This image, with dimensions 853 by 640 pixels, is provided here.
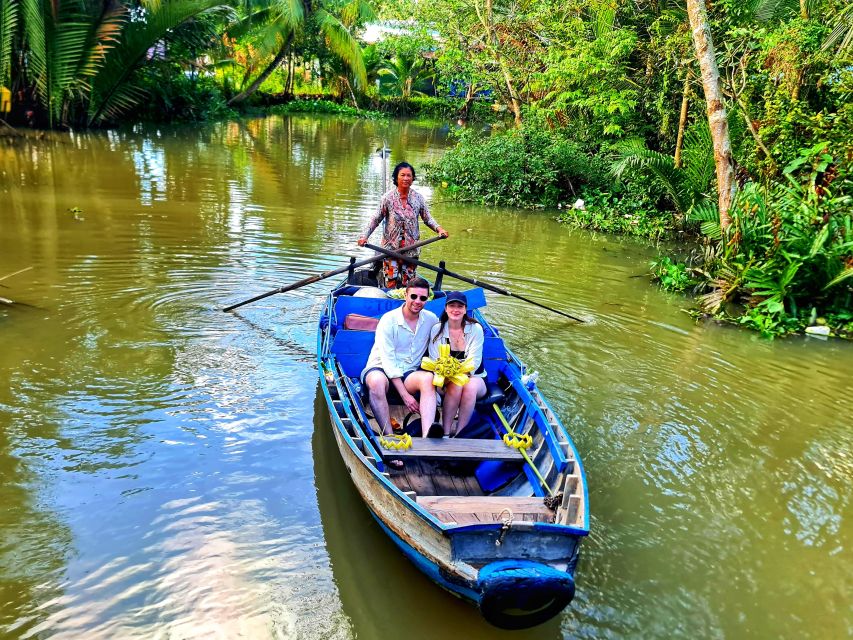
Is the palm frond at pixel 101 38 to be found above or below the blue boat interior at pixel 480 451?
above

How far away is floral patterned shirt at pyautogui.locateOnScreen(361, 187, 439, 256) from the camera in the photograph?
7.20 m

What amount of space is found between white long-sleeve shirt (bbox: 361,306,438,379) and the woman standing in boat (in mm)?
1919

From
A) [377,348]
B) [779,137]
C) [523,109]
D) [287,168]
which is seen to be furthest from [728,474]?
[287,168]

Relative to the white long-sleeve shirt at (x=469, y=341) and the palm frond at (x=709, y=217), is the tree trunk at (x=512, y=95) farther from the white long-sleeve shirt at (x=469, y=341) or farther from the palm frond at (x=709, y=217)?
the white long-sleeve shirt at (x=469, y=341)

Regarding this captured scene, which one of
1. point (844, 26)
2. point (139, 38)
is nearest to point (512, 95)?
point (844, 26)

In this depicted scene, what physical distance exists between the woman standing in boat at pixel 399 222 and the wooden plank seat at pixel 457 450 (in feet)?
9.19

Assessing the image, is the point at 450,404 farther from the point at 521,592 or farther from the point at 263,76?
the point at 263,76

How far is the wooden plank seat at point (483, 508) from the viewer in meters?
3.90

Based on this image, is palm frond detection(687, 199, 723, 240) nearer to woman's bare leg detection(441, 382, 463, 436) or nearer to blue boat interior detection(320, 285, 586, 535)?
blue boat interior detection(320, 285, 586, 535)

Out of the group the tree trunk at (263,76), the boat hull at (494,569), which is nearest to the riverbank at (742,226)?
the boat hull at (494,569)

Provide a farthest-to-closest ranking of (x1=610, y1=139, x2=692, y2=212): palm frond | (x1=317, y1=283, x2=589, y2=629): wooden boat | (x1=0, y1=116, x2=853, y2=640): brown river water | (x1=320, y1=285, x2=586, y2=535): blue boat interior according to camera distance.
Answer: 1. (x1=610, y1=139, x2=692, y2=212): palm frond
2. (x1=320, y1=285, x2=586, y2=535): blue boat interior
3. (x1=0, y1=116, x2=853, y2=640): brown river water
4. (x1=317, y1=283, x2=589, y2=629): wooden boat

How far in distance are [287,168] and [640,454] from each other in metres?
13.8

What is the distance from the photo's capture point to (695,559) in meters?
4.37

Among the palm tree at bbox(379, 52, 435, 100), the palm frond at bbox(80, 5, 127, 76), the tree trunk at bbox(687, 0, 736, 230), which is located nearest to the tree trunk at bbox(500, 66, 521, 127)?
the tree trunk at bbox(687, 0, 736, 230)
